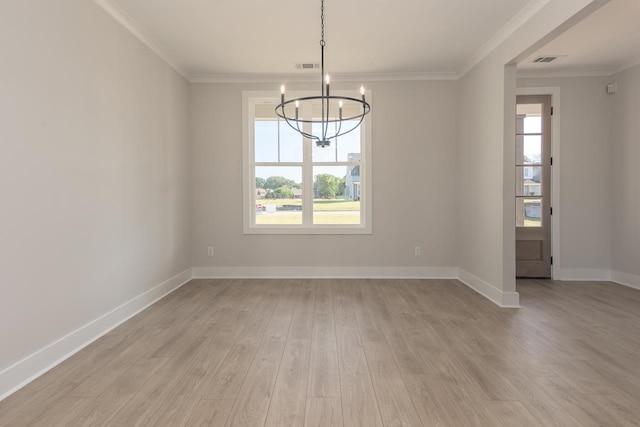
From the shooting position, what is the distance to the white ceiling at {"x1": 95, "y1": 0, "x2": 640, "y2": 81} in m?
3.40

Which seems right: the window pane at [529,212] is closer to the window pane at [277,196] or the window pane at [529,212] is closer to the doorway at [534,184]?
the doorway at [534,184]

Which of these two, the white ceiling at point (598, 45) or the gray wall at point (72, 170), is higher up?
the white ceiling at point (598, 45)

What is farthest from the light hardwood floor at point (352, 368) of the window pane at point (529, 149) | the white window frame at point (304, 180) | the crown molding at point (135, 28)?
the crown molding at point (135, 28)

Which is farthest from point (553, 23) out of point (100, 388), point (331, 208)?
point (100, 388)

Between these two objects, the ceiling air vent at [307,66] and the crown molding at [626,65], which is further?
the ceiling air vent at [307,66]

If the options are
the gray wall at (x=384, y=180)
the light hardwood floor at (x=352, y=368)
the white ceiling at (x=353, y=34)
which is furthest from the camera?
the gray wall at (x=384, y=180)

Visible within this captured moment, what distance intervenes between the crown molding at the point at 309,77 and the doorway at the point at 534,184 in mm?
1170

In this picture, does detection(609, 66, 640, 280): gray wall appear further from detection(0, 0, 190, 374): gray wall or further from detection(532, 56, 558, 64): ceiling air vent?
detection(0, 0, 190, 374): gray wall

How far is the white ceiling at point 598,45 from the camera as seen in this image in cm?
356

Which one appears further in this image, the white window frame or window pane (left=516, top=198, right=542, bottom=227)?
the white window frame

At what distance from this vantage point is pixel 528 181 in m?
5.25

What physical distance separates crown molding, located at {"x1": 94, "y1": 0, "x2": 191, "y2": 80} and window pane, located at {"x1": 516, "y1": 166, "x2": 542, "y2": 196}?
15.5 feet

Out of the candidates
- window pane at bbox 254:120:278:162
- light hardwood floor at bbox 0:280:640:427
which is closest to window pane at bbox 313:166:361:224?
window pane at bbox 254:120:278:162

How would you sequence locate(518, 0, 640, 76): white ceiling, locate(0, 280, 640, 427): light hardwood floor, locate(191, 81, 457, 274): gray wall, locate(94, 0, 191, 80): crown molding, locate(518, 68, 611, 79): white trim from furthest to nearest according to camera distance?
1. locate(191, 81, 457, 274): gray wall
2. locate(518, 68, 611, 79): white trim
3. locate(518, 0, 640, 76): white ceiling
4. locate(94, 0, 191, 80): crown molding
5. locate(0, 280, 640, 427): light hardwood floor
